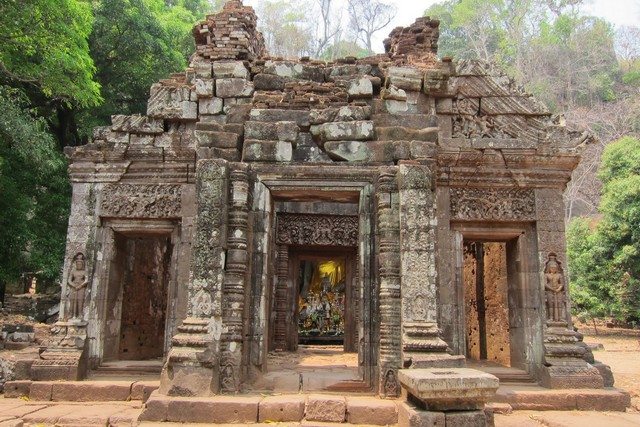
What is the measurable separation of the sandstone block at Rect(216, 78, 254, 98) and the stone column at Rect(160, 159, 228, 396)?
249 centimetres

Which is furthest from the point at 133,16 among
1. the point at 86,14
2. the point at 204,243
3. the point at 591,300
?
the point at 591,300

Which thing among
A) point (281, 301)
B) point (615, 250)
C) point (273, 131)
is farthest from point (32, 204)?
point (615, 250)

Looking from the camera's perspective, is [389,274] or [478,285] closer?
[389,274]

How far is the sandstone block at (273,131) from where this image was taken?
6426mm

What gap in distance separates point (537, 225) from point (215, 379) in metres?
5.37

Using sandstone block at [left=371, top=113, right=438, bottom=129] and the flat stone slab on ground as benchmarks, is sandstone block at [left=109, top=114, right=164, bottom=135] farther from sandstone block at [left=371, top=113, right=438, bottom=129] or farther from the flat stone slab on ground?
the flat stone slab on ground

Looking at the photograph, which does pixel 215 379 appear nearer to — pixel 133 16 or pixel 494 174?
pixel 494 174

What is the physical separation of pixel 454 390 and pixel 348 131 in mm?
3366

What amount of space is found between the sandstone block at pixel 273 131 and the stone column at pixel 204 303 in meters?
0.63

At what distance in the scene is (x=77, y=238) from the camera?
816 centimetres

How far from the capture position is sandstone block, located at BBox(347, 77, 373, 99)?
705 cm

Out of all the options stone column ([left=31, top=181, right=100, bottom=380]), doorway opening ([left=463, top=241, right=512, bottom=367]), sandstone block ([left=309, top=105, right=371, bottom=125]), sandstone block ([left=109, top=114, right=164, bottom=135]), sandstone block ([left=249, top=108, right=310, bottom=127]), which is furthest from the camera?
doorway opening ([left=463, top=241, right=512, bottom=367])

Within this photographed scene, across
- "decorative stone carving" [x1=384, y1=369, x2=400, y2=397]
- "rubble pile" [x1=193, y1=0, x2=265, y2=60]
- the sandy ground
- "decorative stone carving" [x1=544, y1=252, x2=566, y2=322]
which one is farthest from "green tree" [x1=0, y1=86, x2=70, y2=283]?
the sandy ground

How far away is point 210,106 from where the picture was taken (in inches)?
330
